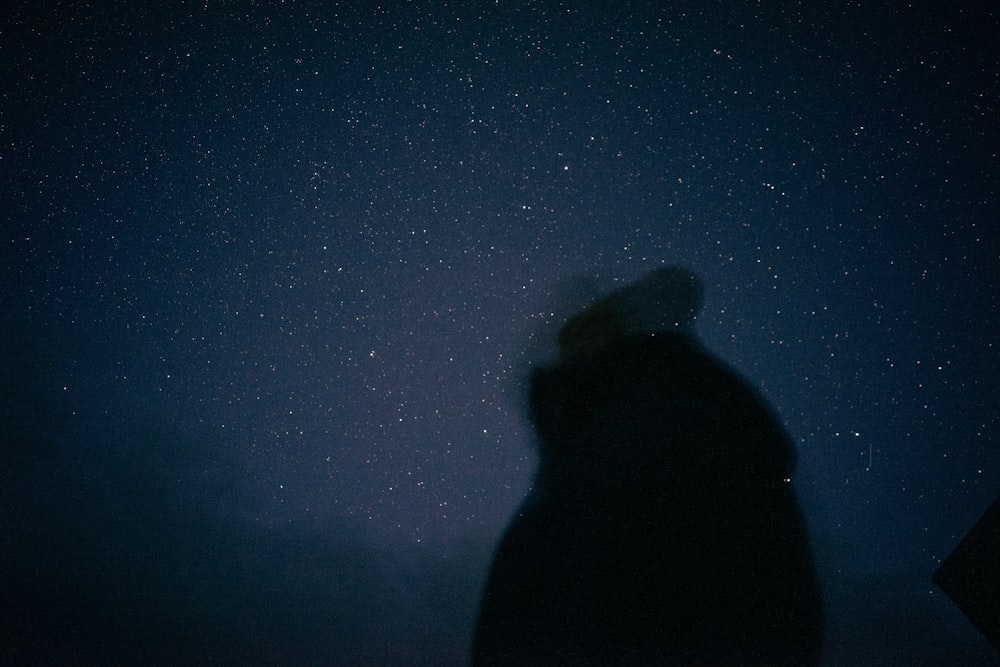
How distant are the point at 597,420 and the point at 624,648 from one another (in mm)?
699

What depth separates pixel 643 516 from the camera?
1422 mm

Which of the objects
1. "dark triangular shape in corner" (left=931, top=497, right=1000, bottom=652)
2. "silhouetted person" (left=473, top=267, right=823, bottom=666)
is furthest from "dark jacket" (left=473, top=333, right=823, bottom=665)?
"dark triangular shape in corner" (left=931, top=497, right=1000, bottom=652)

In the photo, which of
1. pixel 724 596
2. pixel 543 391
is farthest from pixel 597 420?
pixel 724 596

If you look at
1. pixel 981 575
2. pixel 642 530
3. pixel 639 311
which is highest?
pixel 639 311

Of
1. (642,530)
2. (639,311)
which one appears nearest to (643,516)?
(642,530)

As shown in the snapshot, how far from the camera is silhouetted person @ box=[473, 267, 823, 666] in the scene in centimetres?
128

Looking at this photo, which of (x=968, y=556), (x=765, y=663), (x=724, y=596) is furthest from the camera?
(x=724, y=596)

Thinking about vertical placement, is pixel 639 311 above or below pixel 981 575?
above

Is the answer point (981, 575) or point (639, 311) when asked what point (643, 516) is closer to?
point (639, 311)

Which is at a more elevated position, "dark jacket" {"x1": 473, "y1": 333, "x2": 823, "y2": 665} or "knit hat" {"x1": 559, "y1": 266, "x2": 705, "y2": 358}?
"knit hat" {"x1": 559, "y1": 266, "x2": 705, "y2": 358}

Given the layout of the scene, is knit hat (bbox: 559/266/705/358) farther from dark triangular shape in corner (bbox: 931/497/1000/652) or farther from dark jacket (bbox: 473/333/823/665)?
dark triangular shape in corner (bbox: 931/497/1000/652)

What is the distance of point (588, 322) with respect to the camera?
1415 mm

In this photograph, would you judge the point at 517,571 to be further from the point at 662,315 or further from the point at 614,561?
the point at 662,315

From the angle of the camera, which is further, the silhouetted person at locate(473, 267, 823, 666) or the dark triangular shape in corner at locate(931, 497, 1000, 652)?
the silhouetted person at locate(473, 267, 823, 666)
